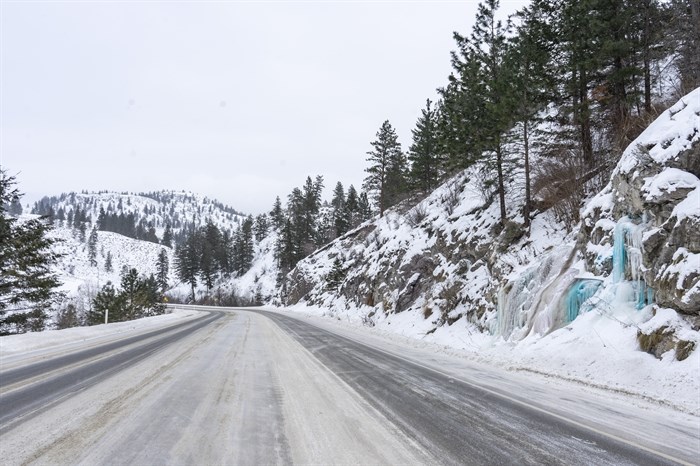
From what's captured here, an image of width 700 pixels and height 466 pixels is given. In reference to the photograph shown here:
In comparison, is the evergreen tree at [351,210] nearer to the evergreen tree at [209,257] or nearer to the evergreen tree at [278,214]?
the evergreen tree at [278,214]

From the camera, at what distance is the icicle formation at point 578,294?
1148 cm

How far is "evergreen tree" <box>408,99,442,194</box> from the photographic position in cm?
3894

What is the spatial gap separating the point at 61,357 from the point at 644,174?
53.5ft

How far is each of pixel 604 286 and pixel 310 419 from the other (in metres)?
9.46

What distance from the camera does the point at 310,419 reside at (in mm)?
5348

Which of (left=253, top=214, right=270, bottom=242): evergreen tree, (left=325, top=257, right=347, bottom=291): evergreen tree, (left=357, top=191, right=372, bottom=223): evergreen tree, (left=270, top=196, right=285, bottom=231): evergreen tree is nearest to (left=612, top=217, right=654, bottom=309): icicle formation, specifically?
(left=325, top=257, right=347, bottom=291): evergreen tree

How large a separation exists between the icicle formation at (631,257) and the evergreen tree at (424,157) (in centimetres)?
2796

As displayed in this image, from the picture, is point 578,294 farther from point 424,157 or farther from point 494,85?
point 424,157

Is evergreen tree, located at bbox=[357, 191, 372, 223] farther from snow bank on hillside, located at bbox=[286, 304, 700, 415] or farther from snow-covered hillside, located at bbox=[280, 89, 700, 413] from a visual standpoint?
snow bank on hillside, located at bbox=[286, 304, 700, 415]

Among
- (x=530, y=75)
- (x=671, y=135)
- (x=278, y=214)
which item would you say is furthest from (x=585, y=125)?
(x=278, y=214)

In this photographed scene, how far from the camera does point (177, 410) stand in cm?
557

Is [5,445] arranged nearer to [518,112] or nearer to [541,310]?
[541,310]

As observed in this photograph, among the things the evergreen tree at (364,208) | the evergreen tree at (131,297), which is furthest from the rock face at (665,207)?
A: the evergreen tree at (364,208)

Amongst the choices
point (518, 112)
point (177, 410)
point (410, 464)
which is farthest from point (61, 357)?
point (518, 112)
